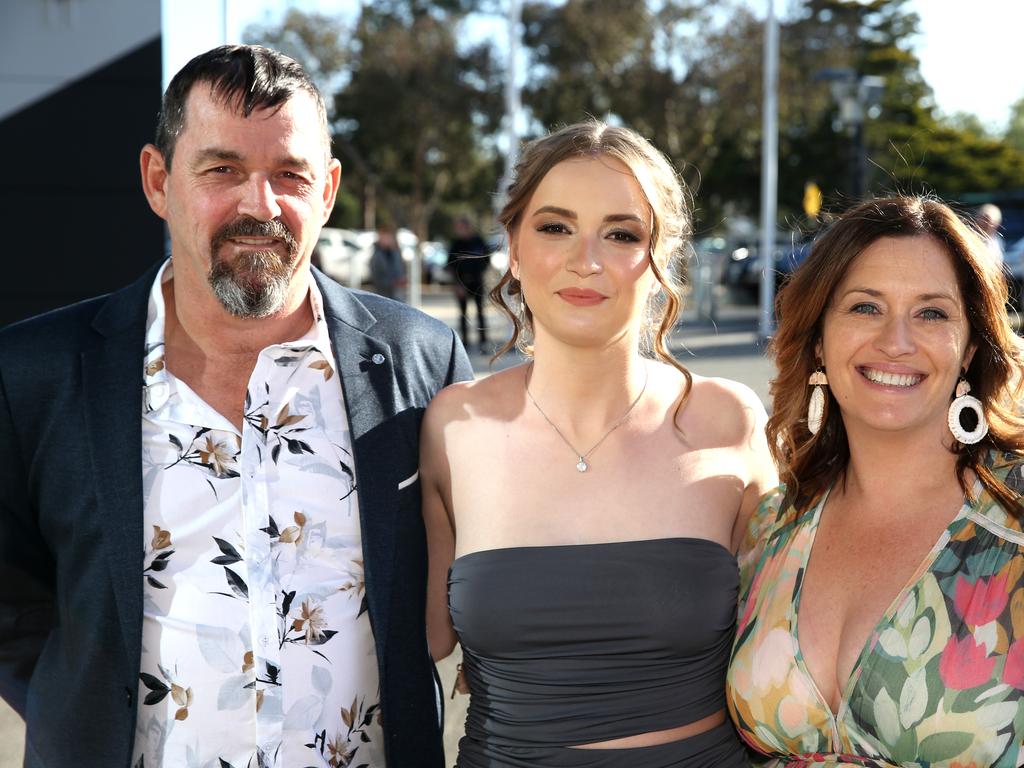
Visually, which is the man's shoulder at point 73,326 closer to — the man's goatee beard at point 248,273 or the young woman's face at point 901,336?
the man's goatee beard at point 248,273

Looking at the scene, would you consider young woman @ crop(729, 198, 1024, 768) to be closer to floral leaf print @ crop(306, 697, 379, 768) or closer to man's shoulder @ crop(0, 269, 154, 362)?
floral leaf print @ crop(306, 697, 379, 768)

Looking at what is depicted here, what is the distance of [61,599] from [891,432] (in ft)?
6.52

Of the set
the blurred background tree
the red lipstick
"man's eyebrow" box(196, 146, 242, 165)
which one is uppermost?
the blurred background tree

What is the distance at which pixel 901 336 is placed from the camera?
2.48 metres

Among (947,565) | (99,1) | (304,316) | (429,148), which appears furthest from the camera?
(429,148)

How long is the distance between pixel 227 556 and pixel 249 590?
0.31 feet

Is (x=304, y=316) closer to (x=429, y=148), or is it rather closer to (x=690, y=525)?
(x=690, y=525)

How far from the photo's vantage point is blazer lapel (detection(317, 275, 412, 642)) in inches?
102

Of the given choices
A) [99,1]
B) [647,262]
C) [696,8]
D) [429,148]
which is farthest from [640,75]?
[647,262]

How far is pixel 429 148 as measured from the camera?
112 ft

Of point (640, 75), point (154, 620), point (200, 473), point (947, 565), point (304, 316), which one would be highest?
point (640, 75)

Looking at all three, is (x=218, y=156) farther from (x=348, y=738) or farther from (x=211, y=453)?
(x=348, y=738)

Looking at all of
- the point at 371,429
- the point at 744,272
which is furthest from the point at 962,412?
the point at 744,272

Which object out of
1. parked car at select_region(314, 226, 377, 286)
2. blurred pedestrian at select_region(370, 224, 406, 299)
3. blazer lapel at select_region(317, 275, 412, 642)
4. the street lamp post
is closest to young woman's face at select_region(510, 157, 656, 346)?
blazer lapel at select_region(317, 275, 412, 642)
